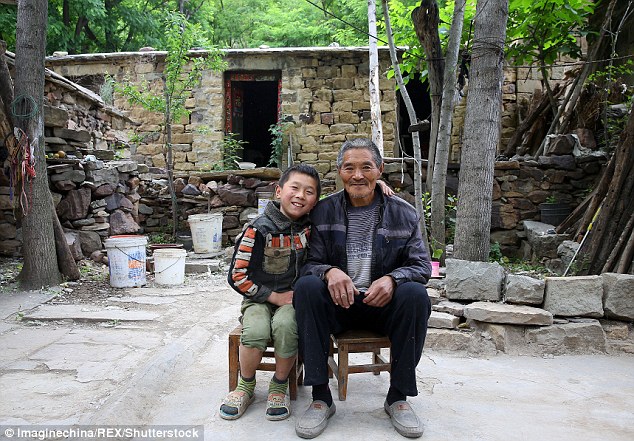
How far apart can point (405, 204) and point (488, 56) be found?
197 centimetres

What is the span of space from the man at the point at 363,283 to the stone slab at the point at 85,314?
8.19 ft

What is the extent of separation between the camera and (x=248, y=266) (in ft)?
8.66

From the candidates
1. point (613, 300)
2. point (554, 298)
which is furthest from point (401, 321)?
point (613, 300)

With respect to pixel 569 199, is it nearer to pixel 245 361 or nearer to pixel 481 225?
pixel 481 225

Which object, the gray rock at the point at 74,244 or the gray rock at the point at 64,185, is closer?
the gray rock at the point at 74,244

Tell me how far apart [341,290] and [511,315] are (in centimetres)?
176

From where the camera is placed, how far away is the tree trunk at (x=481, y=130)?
4027 mm

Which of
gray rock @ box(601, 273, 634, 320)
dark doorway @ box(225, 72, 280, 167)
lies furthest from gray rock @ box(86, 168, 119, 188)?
dark doorway @ box(225, 72, 280, 167)

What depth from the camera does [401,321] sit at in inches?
94.7

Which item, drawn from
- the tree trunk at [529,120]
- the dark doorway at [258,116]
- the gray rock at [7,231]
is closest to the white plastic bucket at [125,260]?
the gray rock at [7,231]

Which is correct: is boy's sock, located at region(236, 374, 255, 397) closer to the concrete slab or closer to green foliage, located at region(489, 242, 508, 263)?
the concrete slab

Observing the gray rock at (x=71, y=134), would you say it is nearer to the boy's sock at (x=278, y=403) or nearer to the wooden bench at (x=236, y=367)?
the wooden bench at (x=236, y=367)

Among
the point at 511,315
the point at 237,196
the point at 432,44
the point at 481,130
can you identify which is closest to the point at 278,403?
the point at 511,315

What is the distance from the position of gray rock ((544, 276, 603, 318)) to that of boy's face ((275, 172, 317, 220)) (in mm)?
2067
